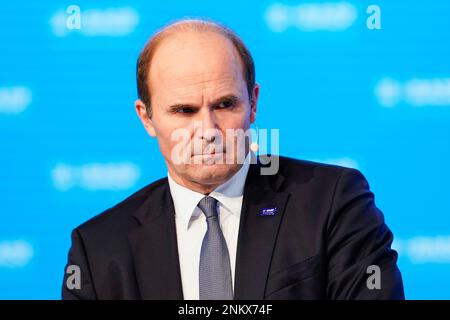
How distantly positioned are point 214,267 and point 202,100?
19.4 inches

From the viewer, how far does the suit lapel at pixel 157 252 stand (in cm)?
248

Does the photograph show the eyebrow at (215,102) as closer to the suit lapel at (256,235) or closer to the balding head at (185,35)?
the balding head at (185,35)

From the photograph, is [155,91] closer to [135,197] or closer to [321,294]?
[135,197]

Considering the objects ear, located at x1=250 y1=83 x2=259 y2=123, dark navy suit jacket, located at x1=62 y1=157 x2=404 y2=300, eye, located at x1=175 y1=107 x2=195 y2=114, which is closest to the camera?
dark navy suit jacket, located at x1=62 y1=157 x2=404 y2=300

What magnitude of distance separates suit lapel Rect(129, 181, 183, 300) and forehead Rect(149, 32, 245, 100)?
371 millimetres

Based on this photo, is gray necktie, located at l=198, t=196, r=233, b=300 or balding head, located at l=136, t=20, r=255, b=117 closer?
gray necktie, located at l=198, t=196, r=233, b=300

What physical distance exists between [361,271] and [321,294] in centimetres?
15

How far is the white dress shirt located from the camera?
98.5 inches

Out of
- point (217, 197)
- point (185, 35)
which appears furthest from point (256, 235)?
point (185, 35)

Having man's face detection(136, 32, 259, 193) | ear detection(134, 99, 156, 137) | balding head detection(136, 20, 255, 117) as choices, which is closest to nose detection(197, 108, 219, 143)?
man's face detection(136, 32, 259, 193)

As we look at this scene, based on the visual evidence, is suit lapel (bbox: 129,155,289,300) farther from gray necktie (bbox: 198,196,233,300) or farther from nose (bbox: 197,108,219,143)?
nose (bbox: 197,108,219,143)

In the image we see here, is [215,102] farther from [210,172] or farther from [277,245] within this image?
[277,245]

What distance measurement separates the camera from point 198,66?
2.49m
